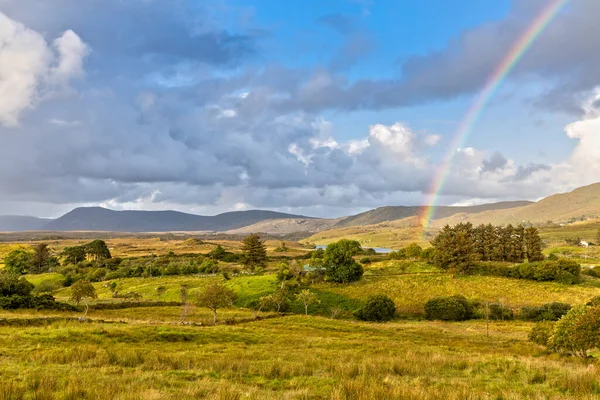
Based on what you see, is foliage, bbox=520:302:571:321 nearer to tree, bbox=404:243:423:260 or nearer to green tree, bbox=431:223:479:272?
green tree, bbox=431:223:479:272

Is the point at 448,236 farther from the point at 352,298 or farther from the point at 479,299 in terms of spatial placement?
the point at 352,298

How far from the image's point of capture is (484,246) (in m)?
120

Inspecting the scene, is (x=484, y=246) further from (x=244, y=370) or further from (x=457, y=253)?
(x=244, y=370)

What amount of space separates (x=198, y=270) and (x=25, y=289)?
7632 cm

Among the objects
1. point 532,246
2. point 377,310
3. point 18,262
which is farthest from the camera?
point 18,262

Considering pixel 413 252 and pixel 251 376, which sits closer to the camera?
pixel 251 376

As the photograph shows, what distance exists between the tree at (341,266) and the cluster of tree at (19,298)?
60.9 meters

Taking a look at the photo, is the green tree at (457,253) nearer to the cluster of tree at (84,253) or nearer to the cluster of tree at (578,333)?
the cluster of tree at (578,333)

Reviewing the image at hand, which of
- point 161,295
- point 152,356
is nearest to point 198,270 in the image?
point 161,295

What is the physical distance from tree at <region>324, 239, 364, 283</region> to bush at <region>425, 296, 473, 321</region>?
25286 mm

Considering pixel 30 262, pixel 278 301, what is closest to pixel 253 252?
pixel 278 301

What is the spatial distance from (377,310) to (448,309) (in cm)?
1362

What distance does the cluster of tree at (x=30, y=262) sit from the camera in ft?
445

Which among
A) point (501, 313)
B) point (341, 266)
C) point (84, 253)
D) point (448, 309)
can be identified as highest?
point (84, 253)
